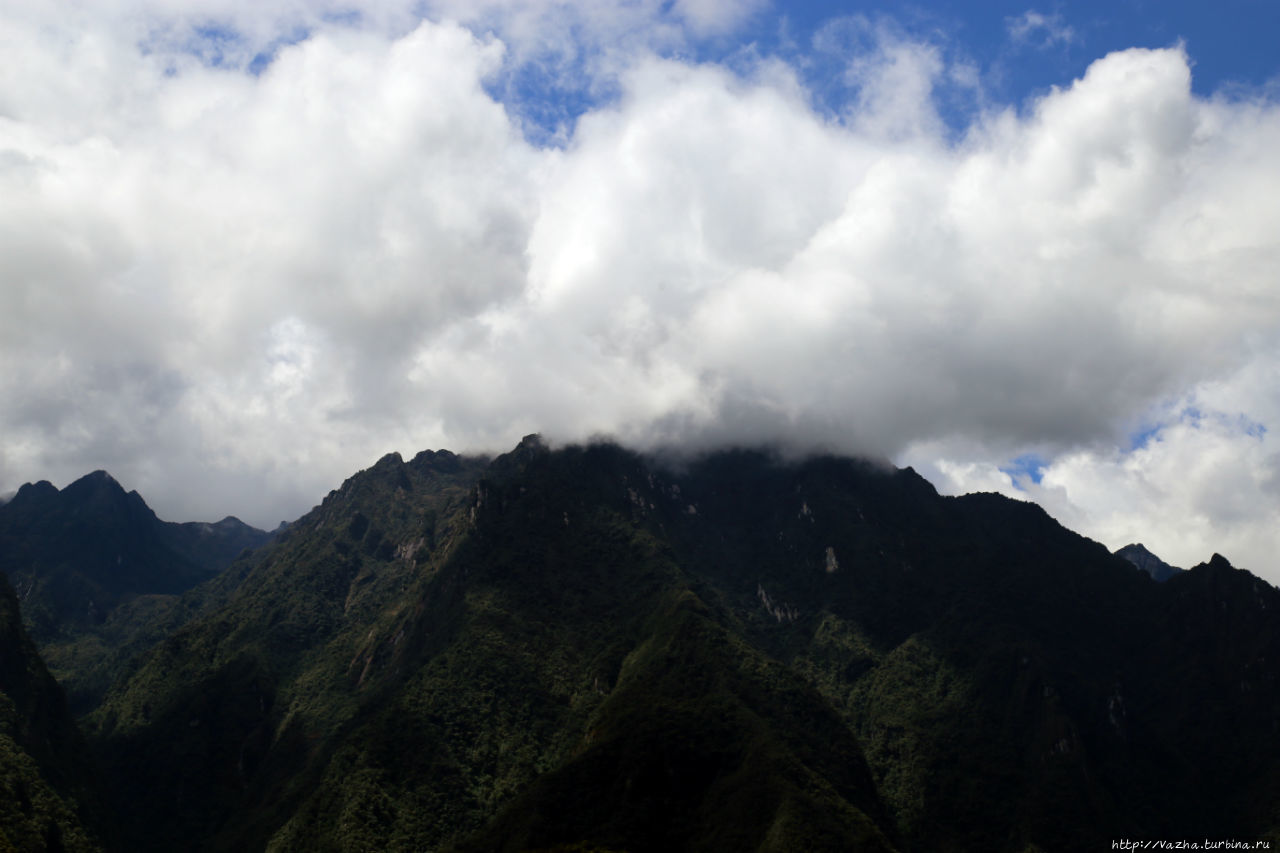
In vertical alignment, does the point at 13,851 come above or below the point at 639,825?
below

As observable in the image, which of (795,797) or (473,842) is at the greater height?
(795,797)

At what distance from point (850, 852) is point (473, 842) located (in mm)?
77180

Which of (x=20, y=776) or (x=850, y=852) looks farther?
(x=20, y=776)

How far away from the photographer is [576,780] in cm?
19738

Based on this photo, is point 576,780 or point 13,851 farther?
point 576,780

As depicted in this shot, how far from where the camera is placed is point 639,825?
19162 cm

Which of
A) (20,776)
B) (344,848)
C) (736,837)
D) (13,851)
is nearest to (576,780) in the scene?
(736,837)

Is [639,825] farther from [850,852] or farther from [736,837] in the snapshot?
[850,852]

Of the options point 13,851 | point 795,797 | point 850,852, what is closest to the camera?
point 13,851

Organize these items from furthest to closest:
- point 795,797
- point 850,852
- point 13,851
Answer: point 795,797 → point 850,852 → point 13,851

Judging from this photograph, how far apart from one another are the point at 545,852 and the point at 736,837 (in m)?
38.5

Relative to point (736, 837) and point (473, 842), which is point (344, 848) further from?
point (736, 837)

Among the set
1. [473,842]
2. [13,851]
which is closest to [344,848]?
[473,842]

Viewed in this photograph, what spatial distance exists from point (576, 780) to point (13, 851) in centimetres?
10374
